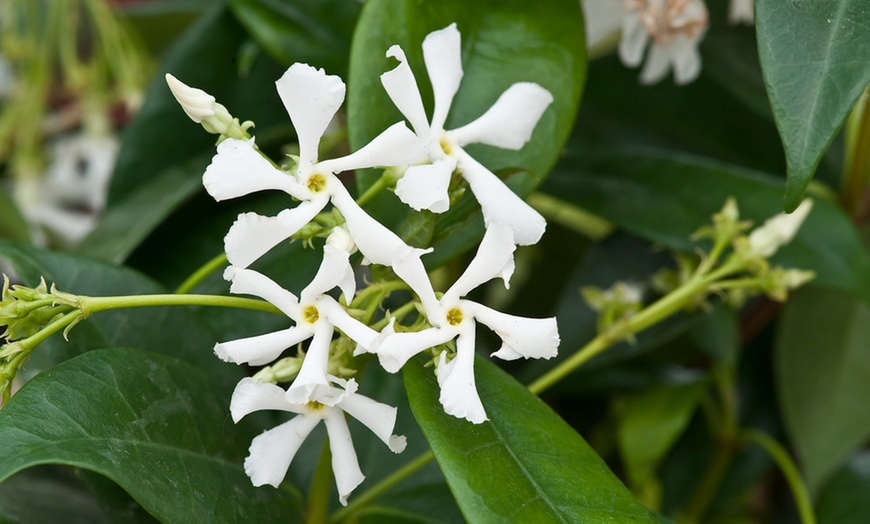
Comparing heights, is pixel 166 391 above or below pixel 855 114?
above

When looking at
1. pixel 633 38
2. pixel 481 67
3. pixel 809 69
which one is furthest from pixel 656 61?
pixel 809 69

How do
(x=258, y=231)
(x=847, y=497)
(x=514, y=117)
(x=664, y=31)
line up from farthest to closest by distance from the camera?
(x=847, y=497), (x=664, y=31), (x=514, y=117), (x=258, y=231)

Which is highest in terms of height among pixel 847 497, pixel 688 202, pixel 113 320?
pixel 113 320

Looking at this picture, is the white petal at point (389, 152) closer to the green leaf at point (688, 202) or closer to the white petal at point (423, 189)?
the white petal at point (423, 189)

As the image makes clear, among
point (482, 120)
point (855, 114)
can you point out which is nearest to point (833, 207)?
point (855, 114)

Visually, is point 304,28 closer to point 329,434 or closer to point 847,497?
point 329,434

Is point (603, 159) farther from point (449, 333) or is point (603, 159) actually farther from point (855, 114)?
point (449, 333)

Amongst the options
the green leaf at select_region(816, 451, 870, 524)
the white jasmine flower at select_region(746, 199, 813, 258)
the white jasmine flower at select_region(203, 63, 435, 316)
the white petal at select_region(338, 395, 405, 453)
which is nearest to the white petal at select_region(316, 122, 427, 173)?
the white jasmine flower at select_region(203, 63, 435, 316)
